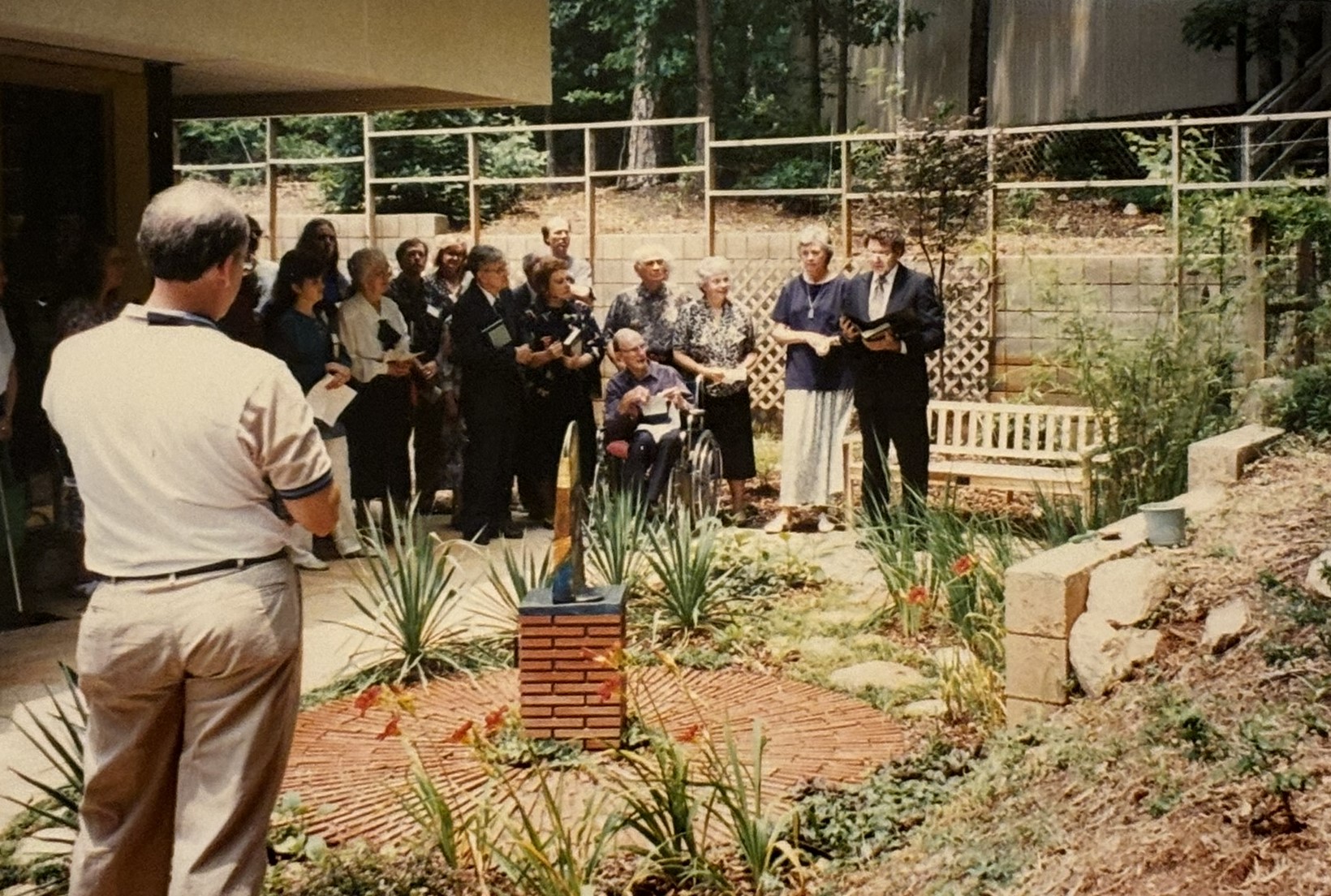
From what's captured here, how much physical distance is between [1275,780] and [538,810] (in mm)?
2239

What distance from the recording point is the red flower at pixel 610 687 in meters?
5.17

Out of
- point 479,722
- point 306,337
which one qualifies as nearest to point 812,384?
point 306,337

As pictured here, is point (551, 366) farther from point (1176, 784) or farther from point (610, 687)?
point (1176, 784)

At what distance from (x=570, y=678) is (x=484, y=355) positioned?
461cm

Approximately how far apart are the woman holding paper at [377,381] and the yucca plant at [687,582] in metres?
2.97

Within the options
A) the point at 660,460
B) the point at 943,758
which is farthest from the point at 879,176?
the point at 943,758

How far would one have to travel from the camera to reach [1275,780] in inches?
153

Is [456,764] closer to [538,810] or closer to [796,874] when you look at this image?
[538,810]

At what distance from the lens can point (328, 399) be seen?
9.16 meters

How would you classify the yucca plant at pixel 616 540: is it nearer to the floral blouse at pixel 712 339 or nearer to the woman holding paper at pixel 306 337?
the woman holding paper at pixel 306 337

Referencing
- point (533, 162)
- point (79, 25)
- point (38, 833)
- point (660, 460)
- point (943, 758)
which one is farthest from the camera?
point (533, 162)

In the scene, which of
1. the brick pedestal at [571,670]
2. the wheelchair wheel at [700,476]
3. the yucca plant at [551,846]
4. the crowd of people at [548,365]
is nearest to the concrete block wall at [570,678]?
the brick pedestal at [571,670]

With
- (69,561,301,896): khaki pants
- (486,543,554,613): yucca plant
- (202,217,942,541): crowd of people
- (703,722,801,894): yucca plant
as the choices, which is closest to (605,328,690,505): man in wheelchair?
(202,217,942,541): crowd of people

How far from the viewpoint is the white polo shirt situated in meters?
3.46
